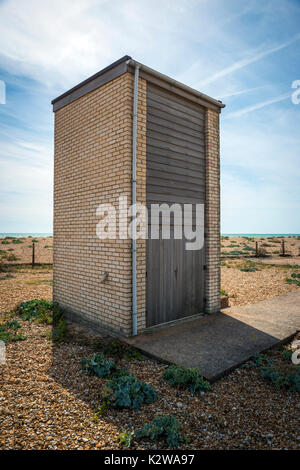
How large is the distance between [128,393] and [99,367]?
0.85m

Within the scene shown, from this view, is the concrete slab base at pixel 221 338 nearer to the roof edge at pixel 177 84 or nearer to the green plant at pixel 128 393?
the green plant at pixel 128 393

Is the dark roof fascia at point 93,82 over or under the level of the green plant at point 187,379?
over

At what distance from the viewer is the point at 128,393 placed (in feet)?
10.7

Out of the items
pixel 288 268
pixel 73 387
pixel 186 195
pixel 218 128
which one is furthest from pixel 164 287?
pixel 288 268

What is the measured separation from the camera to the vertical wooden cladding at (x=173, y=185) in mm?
5544

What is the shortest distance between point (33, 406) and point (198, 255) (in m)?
4.29

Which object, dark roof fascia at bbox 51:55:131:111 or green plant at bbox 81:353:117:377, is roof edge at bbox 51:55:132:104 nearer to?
dark roof fascia at bbox 51:55:131:111

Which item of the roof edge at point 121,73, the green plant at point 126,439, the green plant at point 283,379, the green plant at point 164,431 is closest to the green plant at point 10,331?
the green plant at point 126,439

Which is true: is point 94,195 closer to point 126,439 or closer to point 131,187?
point 131,187

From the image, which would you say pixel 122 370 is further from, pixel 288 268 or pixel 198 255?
pixel 288 268

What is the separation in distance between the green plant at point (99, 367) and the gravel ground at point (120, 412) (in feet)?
0.33

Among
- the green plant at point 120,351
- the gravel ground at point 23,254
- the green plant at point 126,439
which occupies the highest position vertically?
the gravel ground at point 23,254

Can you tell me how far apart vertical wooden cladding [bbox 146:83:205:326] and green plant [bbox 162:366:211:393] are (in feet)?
5.57

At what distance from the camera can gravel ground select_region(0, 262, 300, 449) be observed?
2697mm
